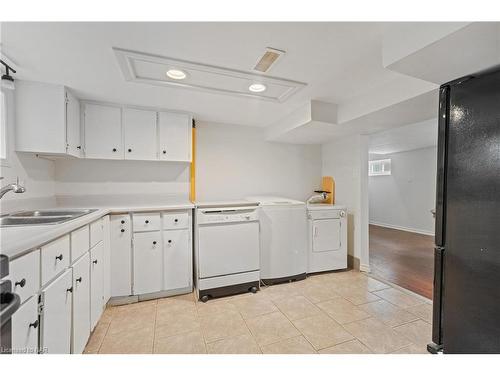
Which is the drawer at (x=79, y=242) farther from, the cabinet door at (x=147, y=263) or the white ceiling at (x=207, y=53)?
the white ceiling at (x=207, y=53)

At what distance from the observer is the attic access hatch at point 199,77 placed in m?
1.58

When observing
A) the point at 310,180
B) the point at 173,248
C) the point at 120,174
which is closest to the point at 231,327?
the point at 173,248

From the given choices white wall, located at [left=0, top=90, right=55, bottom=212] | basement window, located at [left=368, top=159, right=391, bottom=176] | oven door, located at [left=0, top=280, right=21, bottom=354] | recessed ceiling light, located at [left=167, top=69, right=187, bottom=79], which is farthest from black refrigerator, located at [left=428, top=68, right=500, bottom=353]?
basement window, located at [left=368, top=159, right=391, bottom=176]

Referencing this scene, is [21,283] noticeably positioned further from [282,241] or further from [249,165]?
[249,165]

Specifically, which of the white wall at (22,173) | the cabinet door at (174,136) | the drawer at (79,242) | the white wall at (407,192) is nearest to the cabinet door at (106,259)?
the drawer at (79,242)

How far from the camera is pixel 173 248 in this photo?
2367mm

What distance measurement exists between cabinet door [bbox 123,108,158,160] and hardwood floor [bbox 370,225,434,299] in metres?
3.27

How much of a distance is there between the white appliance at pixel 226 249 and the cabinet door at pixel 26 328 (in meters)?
1.38

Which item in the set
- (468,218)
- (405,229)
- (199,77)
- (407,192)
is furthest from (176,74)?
(405,229)

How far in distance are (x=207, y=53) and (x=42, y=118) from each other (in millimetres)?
1635

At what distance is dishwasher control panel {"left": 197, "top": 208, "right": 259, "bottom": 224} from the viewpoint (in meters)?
2.33

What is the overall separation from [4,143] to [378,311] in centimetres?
352

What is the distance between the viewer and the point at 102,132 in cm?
239
